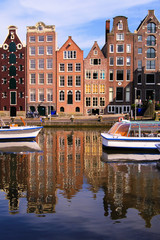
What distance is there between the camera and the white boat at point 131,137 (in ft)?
92.0

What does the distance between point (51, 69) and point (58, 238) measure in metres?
71.0

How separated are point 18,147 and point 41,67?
1947 inches

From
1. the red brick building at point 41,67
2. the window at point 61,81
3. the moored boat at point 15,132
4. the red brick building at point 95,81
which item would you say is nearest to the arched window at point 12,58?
Answer: the red brick building at point 41,67

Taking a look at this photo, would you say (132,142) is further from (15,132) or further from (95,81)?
(95,81)

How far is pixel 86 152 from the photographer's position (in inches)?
1167

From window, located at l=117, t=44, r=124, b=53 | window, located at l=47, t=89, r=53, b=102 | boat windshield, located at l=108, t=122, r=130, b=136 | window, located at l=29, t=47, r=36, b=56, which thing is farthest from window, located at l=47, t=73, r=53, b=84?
boat windshield, located at l=108, t=122, r=130, b=136

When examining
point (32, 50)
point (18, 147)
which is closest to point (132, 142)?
point (18, 147)

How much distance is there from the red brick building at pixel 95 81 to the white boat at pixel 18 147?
42.5 meters

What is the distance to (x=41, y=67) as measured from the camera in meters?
79.4

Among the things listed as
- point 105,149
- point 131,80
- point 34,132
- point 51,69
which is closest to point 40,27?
point 51,69

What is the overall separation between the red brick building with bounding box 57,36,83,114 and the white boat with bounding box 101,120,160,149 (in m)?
47.8

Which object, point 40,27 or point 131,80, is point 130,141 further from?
point 40,27

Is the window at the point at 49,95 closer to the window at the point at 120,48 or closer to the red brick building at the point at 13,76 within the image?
the red brick building at the point at 13,76

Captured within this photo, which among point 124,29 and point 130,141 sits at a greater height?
point 124,29
